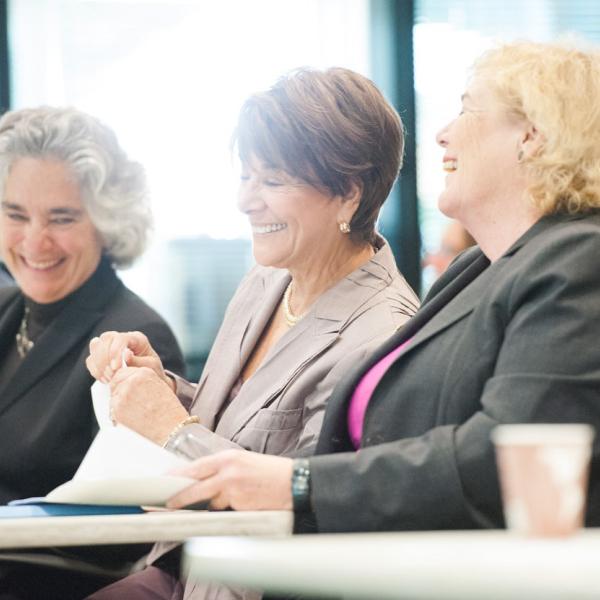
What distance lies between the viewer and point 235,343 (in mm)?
2350

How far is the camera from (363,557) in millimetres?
783

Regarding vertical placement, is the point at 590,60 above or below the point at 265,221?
above

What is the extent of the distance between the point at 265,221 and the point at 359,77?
34cm

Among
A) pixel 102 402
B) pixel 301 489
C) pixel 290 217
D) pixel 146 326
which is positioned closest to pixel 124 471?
pixel 301 489

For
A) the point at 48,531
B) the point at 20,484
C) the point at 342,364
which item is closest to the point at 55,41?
the point at 20,484


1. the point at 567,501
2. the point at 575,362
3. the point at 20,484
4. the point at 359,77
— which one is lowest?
the point at 20,484

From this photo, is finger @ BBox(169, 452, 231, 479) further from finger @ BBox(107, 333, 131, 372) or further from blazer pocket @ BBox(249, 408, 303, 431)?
finger @ BBox(107, 333, 131, 372)

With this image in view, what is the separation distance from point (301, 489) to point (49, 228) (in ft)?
4.40

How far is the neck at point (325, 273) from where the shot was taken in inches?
88.4

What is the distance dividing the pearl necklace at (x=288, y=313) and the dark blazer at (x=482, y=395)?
55cm

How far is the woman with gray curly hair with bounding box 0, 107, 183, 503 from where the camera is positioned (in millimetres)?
2545

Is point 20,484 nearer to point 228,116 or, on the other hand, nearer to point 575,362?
point 575,362

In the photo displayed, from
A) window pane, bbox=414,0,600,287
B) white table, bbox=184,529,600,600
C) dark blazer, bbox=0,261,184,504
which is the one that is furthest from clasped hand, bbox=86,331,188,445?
window pane, bbox=414,0,600,287

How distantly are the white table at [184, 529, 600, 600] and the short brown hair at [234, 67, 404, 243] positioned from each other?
53.5 inches
